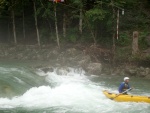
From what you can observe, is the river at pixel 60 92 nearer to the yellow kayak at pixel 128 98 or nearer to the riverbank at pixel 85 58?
the yellow kayak at pixel 128 98

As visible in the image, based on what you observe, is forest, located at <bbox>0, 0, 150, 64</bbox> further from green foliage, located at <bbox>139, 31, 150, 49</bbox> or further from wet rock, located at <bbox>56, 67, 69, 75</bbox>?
wet rock, located at <bbox>56, 67, 69, 75</bbox>

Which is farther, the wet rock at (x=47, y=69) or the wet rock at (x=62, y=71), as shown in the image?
the wet rock at (x=47, y=69)

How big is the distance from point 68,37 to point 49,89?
11344 millimetres

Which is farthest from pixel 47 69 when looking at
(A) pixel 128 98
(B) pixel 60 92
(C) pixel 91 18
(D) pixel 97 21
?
(A) pixel 128 98

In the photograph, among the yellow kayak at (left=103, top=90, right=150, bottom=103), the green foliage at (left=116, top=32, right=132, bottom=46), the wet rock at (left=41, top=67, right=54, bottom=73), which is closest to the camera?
the yellow kayak at (left=103, top=90, right=150, bottom=103)

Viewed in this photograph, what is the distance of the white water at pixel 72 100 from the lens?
12844mm

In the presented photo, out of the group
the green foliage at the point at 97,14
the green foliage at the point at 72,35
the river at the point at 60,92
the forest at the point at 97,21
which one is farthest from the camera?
the green foliage at the point at 72,35

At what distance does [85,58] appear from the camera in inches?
878

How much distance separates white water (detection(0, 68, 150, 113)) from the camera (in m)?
12.8

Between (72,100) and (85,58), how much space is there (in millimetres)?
8415

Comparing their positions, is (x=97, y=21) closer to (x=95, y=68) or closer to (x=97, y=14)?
(x=97, y=14)

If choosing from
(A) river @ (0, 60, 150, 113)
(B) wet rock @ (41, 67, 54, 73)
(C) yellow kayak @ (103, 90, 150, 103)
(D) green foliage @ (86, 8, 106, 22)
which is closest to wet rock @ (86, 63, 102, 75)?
(A) river @ (0, 60, 150, 113)

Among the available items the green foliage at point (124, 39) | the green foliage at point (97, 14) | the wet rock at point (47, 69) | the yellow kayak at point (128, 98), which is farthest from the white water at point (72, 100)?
the green foliage at point (97, 14)

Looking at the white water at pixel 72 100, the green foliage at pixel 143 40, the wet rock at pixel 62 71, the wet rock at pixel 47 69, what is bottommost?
the white water at pixel 72 100
